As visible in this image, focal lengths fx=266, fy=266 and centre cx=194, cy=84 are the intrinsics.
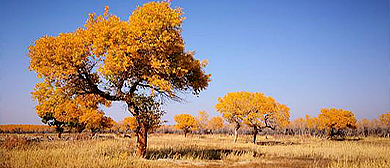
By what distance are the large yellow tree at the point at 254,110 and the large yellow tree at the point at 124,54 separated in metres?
26.0

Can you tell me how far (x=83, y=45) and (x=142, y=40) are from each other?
361 centimetres

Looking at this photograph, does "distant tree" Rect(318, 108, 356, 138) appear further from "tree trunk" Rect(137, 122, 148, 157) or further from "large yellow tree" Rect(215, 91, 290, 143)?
"tree trunk" Rect(137, 122, 148, 157)

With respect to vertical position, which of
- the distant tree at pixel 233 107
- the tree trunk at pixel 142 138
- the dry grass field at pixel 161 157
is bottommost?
the dry grass field at pixel 161 157

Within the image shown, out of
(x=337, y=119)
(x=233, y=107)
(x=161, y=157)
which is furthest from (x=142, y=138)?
(x=337, y=119)

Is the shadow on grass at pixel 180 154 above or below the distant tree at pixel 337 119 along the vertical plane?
below

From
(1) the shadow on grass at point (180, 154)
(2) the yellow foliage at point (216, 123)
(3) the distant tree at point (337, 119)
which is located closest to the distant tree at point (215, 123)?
(2) the yellow foliage at point (216, 123)

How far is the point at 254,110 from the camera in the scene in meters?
41.2

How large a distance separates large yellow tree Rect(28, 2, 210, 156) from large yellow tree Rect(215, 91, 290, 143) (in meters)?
26.0

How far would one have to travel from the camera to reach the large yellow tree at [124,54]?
14578 mm

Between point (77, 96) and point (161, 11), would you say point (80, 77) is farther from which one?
point (161, 11)

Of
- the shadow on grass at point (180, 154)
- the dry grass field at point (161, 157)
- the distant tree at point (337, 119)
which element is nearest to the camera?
the dry grass field at point (161, 157)

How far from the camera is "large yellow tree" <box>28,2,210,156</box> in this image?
14.6 meters

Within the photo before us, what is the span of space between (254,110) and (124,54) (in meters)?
30.5

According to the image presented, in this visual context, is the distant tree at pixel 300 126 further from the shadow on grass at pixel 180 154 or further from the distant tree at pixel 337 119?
the shadow on grass at pixel 180 154
